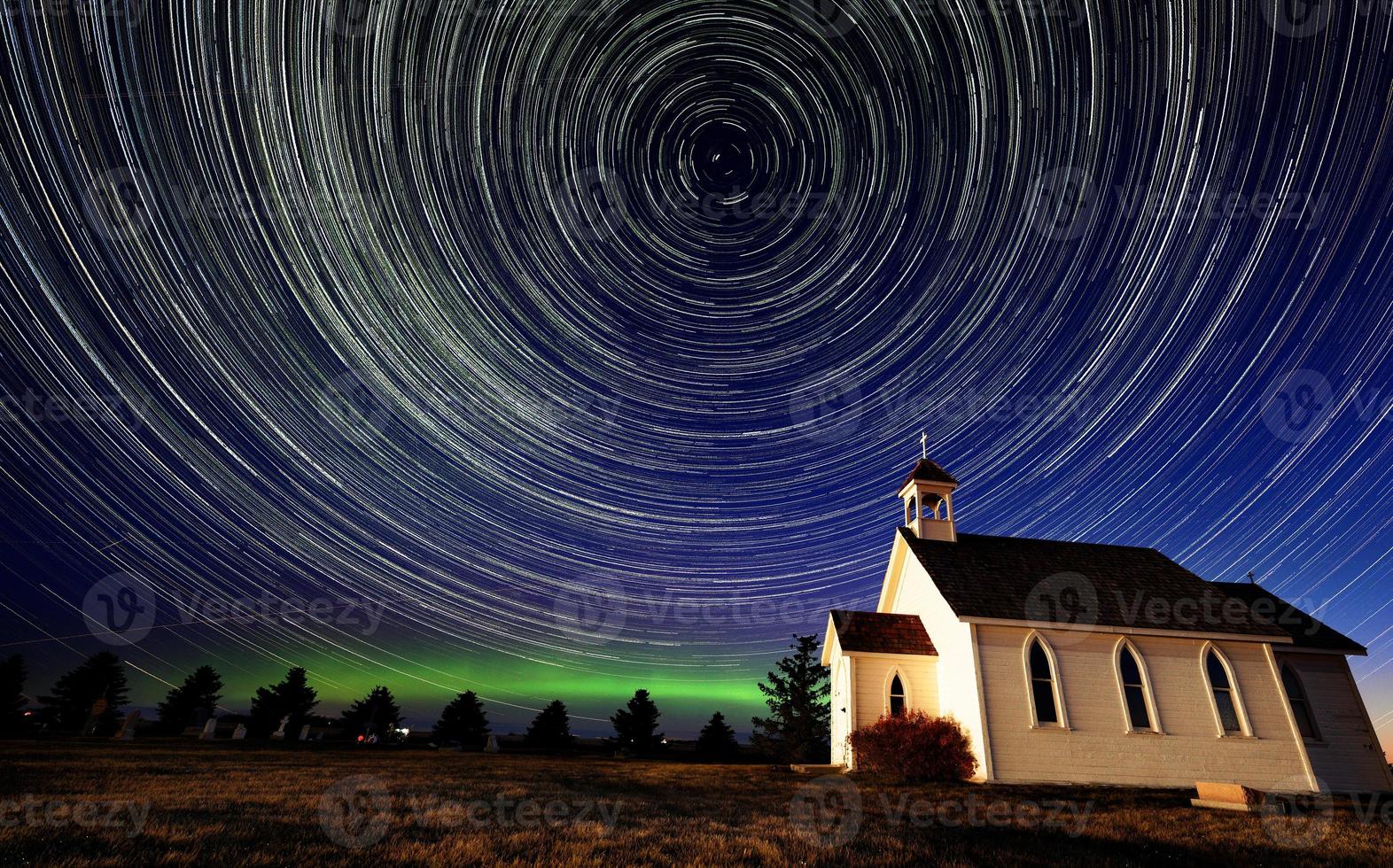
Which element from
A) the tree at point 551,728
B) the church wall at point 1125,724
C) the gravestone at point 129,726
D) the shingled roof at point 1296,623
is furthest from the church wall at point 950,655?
the tree at point 551,728

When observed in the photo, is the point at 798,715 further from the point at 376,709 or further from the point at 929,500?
the point at 376,709

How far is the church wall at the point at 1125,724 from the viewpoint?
19047 millimetres

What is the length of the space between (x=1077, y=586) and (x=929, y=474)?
7023 mm

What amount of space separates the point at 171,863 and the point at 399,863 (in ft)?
6.89

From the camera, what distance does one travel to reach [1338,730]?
22203 millimetres

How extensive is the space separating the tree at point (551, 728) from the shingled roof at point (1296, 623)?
2141 inches

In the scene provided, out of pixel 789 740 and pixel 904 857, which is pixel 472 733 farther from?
pixel 904 857

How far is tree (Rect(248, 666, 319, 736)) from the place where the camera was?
230ft

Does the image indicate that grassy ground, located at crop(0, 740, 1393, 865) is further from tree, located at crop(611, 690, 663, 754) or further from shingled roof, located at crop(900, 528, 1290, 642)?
tree, located at crop(611, 690, 663, 754)

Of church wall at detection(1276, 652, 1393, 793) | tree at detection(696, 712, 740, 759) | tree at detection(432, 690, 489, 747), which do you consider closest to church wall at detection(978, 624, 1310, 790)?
church wall at detection(1276, 652, 1393, 793)

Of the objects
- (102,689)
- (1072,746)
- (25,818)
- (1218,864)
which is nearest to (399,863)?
(25,818)

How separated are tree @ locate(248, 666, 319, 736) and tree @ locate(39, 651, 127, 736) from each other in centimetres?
1265

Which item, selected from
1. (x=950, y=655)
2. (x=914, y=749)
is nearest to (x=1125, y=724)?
(x=950, y=655)

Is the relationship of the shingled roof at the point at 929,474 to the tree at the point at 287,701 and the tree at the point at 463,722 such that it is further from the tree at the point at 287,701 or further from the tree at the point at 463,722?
the tree at the point at 287,701
